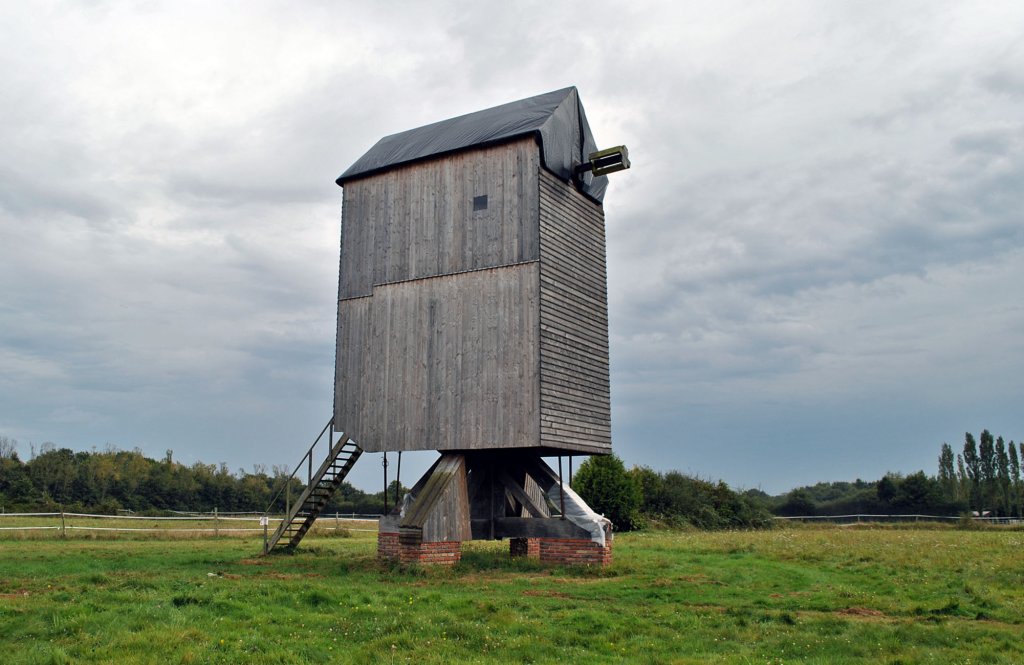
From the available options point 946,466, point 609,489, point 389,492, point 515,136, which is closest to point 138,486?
point 389,492

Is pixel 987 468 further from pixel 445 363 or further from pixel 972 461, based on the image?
pixel 445 363

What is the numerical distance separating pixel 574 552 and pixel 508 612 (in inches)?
293

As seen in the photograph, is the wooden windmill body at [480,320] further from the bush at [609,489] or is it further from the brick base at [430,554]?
the bush at [609,489]

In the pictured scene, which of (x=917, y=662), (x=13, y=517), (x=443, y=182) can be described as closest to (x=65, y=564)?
(x=443, y=182)

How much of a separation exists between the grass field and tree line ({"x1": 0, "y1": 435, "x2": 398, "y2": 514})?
39360mm

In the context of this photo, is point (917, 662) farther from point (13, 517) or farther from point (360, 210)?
point (13, 517)

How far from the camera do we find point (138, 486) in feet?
209

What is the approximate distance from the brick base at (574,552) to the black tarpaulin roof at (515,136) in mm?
9281

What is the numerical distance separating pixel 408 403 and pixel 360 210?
5.87m

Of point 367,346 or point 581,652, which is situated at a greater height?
point 367,346

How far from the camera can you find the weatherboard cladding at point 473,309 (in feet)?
61.6

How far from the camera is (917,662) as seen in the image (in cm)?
922

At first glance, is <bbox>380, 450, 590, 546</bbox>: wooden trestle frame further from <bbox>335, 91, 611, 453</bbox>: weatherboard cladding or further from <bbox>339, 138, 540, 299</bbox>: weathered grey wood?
<bbox>339, 138, 540, 299</bbox>: weathered grey wood

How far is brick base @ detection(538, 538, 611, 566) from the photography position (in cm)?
1856
